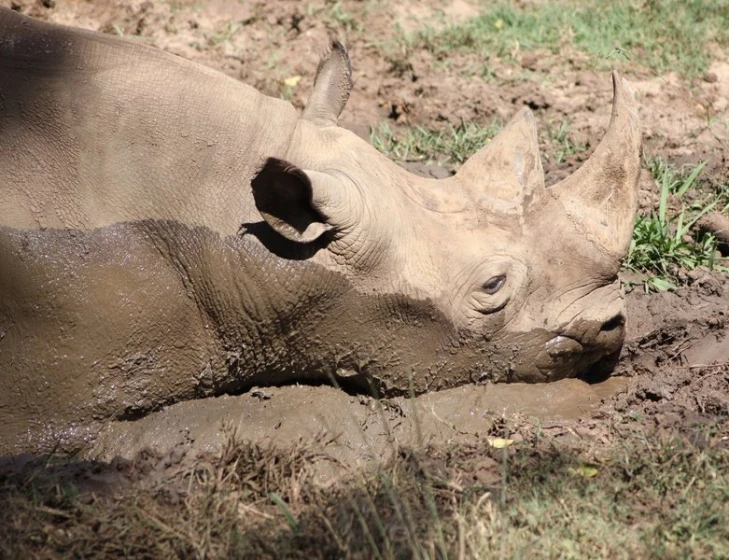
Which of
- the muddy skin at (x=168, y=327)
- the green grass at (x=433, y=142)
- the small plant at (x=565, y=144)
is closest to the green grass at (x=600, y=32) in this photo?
the small plant at (x=565, y=144)

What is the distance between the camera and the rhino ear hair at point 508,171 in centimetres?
446

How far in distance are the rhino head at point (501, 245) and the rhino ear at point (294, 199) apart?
12 centimetres

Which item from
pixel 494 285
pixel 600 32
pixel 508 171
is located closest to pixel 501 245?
pixel 494 285

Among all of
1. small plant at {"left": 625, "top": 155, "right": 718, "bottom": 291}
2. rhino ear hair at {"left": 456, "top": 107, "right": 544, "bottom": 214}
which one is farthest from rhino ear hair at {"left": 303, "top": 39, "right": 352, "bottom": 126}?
small plant at {"left": 625, "top": 155, "right": 718, "bottom": 291}

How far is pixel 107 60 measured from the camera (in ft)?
13.8

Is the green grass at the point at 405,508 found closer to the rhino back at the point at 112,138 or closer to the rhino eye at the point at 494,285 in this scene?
the rhino eye at the point at 494,285

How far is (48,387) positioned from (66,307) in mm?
341

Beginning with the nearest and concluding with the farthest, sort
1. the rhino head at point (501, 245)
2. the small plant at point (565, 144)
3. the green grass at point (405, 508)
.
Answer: the green grass at point (405, 508)
the rhino head at point (501, 245)
the small plant at point (565, 144)

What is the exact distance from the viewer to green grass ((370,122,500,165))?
659 centimetres

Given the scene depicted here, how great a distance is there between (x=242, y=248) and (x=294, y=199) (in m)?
0.33

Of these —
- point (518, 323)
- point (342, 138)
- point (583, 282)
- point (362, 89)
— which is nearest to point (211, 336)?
point (342, 138)

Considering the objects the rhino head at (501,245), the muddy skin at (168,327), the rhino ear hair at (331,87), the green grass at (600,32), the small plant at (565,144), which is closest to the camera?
the muddy skin at (168,327)

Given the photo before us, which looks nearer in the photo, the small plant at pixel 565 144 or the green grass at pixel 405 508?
the green grass at pixel 405 508

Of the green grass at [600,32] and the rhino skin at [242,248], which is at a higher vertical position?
the green grass at [600,32]
